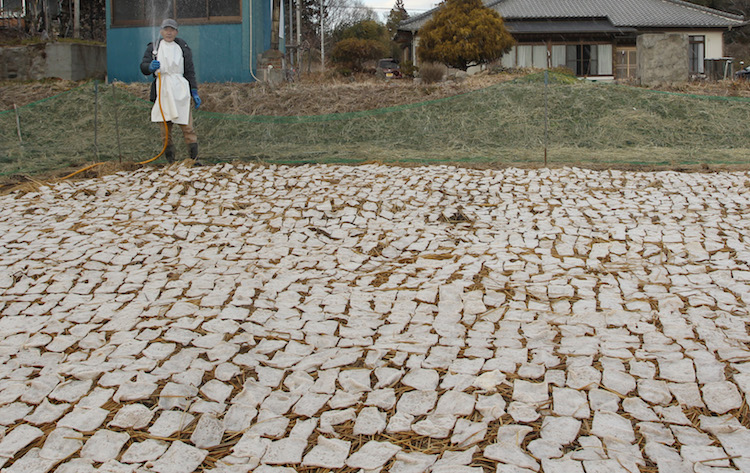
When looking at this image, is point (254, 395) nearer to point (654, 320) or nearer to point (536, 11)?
point (654, 320)

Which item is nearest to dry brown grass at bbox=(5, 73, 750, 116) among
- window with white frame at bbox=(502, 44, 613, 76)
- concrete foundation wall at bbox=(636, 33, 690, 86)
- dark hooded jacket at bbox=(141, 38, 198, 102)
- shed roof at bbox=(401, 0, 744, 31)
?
concrete foundation wall at bbox=(636, 33, 690, 86)

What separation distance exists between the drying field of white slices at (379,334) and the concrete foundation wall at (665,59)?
9011 mm

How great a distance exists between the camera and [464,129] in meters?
10.3

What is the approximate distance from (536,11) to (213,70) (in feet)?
58.4

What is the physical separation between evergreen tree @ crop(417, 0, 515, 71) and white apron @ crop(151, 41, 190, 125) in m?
11.5

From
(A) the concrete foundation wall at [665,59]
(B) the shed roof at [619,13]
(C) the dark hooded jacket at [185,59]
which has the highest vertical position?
(B) the shed roof at [619,13]

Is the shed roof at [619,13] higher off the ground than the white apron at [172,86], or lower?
higher

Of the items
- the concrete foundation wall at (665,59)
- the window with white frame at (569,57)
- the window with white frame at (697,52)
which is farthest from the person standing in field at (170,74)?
the window with white frame at (697,52)

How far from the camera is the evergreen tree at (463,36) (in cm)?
1828

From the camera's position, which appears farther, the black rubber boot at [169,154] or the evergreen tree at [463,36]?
the evergreen tree at [463,36]

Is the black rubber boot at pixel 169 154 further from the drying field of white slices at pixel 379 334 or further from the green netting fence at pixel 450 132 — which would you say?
the drying field of white slices at pixel 379 334

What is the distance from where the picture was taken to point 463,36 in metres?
18.3

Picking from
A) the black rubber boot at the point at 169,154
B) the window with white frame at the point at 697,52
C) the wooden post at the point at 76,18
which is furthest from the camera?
the window with white frame at the point at 697,52

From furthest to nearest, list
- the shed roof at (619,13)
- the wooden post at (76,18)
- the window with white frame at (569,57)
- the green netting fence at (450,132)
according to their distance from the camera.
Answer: the shed roof at (619,13) < the window with white frame at (569,57) < the wooden post at (76,18) < the green netting fence at (450,132)
